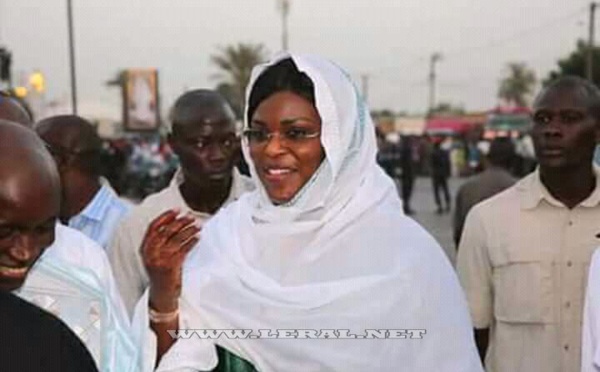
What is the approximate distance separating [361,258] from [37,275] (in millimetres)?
865

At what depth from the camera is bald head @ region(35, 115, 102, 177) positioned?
404 centimetres

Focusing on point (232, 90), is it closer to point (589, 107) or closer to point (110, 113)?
point (110, 113)

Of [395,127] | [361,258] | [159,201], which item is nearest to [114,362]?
[361,258]

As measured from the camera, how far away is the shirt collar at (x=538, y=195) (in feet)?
11.8

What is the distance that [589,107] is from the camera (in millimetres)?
3684

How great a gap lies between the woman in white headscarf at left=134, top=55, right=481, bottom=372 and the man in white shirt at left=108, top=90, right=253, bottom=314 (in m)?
1.20

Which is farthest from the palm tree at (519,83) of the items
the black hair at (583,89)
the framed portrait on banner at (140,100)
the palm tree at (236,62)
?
the black hair at (583,89)

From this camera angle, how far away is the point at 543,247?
358cm

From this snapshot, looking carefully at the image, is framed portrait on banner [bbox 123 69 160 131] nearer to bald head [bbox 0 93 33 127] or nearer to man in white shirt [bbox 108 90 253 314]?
man in white shirt [bbox 108 90 253 314]

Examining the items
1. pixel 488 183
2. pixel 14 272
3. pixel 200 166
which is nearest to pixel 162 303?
pixel 14 272

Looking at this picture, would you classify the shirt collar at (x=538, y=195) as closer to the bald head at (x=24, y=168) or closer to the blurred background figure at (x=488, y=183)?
the bald head at (x=24, y=168)

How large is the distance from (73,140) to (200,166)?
56 centimetres

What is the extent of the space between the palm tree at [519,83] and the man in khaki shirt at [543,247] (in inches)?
3120

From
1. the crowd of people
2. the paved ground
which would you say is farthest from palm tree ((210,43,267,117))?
the crowd of people
